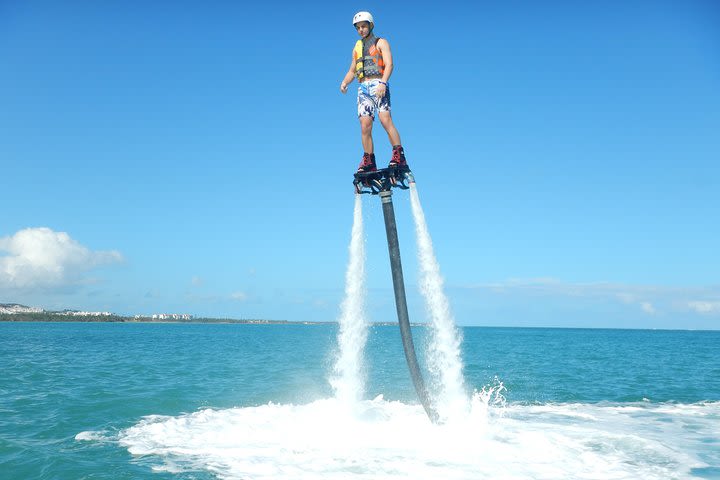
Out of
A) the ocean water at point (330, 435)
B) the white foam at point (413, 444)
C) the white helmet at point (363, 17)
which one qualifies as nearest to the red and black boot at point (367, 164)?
the white helmet at point (363, 17)

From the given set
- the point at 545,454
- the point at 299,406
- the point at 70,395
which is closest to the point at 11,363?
the point at 70,395

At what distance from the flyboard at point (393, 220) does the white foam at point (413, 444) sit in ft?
10.8

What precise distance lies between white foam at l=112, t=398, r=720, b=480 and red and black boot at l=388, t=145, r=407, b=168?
671 centimetres

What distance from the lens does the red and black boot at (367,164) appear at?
943 centimetres

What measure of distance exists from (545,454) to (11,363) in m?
39.8

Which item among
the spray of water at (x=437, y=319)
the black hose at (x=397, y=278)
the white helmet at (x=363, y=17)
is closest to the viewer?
the white helmet at (x=363, y=17)

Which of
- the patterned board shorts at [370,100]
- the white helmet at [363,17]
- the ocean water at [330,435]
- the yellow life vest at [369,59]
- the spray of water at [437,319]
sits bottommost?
the ocean water at [330,435]

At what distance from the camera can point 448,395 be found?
45.2 ft

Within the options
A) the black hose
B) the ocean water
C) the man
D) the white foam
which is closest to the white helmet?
the man

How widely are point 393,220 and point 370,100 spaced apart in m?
2.27

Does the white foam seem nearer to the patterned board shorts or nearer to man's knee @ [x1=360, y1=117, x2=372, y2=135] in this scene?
man's knee @ [x1=360, y1=117, x2=372, y2=135]

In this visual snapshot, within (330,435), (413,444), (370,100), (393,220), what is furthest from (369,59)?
(330,435)

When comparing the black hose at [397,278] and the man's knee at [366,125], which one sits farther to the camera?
the black hose at [397,278]

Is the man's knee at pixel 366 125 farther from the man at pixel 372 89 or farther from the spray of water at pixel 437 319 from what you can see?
the spray of water at pixel 437 319
